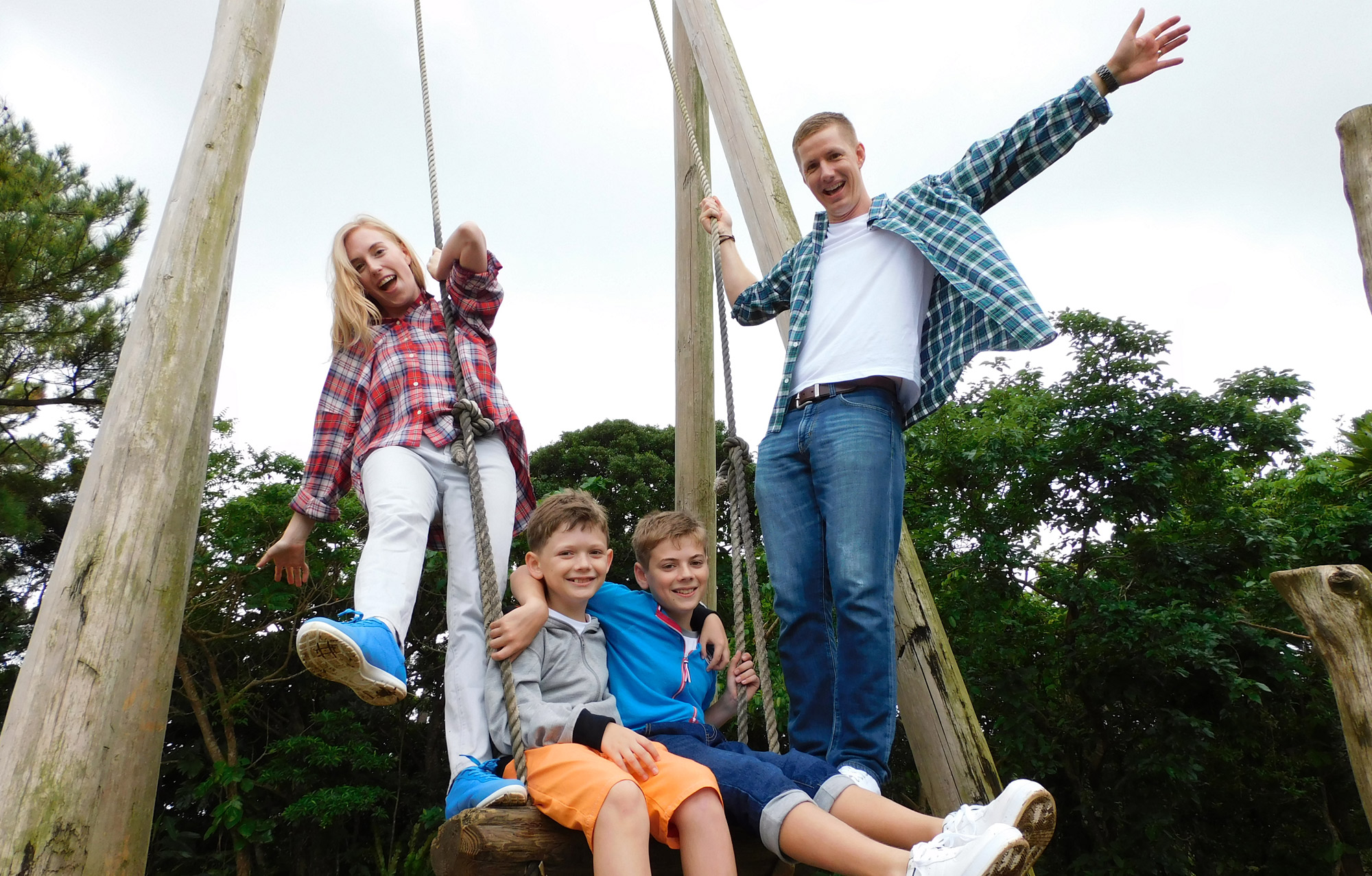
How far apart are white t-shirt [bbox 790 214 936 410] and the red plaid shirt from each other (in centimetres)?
79

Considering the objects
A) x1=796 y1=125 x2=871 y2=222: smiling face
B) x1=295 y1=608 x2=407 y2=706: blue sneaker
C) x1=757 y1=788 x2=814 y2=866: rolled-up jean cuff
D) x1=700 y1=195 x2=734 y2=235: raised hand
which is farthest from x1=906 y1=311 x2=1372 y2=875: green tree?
x1=295 y1=608 x2=407 y2=706: blue sneaker

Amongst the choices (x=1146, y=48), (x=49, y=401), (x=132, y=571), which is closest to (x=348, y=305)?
(x=132, y=571)

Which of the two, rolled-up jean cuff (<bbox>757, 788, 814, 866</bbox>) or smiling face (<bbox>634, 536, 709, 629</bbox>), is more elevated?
smiling face (<bbox>634, 536, 709, 629</bbox>)

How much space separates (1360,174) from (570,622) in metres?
1.89

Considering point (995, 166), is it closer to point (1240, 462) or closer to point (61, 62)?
point (1240, 462)

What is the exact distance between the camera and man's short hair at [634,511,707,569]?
2.25m

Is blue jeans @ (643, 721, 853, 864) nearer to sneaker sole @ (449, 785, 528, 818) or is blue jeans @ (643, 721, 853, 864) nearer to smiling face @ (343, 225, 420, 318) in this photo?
sneaker sole @ (449, 785, 528, 818)

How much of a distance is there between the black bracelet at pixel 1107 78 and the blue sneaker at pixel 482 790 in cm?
197

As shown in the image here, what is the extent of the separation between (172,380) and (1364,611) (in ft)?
8.12

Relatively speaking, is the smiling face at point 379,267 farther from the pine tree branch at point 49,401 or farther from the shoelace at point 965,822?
the pine tree branch at point 49,401

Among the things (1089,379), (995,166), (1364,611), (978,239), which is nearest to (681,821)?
(1364,611)

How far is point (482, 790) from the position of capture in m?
1.78

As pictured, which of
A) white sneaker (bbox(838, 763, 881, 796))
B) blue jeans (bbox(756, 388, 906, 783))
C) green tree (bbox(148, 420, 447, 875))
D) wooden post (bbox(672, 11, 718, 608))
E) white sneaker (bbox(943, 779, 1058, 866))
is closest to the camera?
white sneaker (bbox(943, 779, 1058, 866))

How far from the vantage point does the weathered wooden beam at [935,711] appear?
214cm
